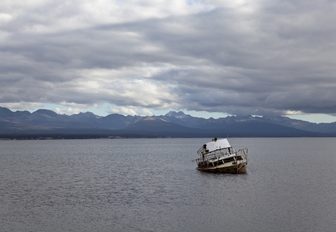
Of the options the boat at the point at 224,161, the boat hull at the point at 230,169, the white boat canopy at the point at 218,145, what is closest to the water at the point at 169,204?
the boat hull at the point at 230,169

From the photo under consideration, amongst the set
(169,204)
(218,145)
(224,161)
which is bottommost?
(169,204)

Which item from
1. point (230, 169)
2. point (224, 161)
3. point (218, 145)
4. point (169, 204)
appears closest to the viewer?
point (169, 204)

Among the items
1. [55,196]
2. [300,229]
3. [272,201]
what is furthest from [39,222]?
[272,201]

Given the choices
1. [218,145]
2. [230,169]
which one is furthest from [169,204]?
[218,145]

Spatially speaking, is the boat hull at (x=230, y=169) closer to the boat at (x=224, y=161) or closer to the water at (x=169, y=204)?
the boat at (x=224, y=161)

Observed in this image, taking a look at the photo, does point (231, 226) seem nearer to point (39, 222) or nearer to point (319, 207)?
point (319, 207)

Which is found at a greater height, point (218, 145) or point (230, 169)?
point (218, 145)

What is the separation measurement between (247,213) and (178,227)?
11014mm

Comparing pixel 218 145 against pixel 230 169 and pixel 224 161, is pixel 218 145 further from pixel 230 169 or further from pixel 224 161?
pixel 230 169

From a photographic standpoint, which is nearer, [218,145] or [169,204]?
[169,204]

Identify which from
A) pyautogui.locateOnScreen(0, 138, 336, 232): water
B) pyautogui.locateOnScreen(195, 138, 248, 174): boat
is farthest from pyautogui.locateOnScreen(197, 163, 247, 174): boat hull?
pyautogui.locateOnScreen(0, 138, 336, 232): water

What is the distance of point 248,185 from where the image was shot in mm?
88688

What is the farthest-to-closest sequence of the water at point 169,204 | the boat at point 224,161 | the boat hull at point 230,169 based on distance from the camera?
the boat at point 224,161 → the boat hull at point 230,169 → the water at point 169,204

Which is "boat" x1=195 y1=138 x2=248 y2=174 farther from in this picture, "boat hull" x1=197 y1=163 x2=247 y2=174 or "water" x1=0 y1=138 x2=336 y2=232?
"water" x1=0 y1=138 x2=336 y2=232
